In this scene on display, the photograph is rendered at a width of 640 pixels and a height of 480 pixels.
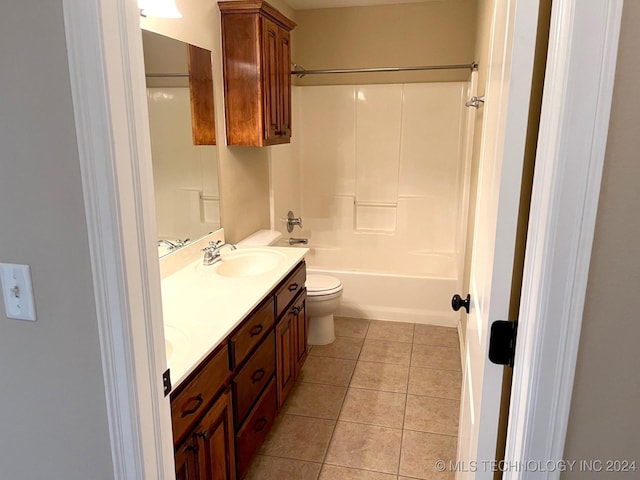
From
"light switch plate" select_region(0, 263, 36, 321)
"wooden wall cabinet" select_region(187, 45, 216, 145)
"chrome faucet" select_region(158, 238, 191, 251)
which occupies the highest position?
"wooden wall cabinet" select_region(187, 45, 216, 145)

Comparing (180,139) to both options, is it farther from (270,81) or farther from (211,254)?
(270,81)

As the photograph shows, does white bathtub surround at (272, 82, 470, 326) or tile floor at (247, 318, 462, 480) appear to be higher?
white bathtub surround at (272, 82, 470, 326)

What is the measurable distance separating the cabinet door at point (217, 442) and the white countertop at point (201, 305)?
9.5 inches

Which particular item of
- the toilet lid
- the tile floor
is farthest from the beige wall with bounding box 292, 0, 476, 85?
the tile floor

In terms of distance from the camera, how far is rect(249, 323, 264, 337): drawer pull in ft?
6.26

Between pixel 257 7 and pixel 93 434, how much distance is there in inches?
88.3

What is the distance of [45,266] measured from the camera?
94 centimetres

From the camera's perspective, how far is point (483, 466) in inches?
40.6

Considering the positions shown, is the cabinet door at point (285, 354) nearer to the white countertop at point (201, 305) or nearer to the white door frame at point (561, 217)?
the white countertop at point (201, 305)

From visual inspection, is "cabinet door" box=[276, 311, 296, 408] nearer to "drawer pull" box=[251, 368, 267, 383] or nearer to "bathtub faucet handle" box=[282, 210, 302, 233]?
"drawer pull" box=[251, 368, 267, 383]

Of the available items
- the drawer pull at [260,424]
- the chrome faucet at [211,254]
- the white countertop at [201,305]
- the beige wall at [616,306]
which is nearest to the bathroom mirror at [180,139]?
the chrome faucet at [211,254]

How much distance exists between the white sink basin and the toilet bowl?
0.67 m

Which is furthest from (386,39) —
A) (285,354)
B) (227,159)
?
(285,354)

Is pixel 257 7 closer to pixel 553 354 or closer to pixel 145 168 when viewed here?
pixel 145 168
